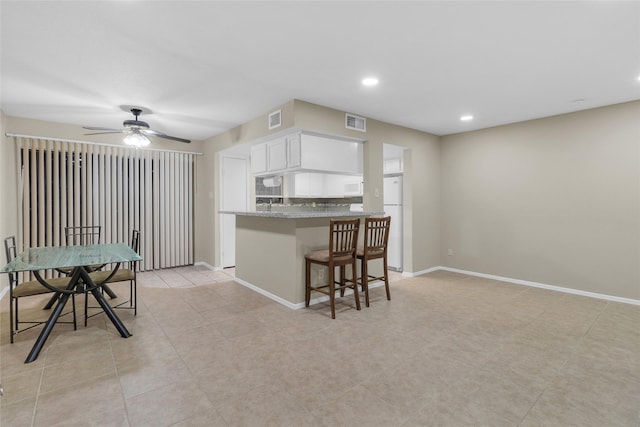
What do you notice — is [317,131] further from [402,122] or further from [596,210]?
[596,210]

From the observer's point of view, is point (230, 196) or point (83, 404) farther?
point (230, 196)

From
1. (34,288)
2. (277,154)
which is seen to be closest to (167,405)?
(34,288)

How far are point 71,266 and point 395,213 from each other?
4422 mm

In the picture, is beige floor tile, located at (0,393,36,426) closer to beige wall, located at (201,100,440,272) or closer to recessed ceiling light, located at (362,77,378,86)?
beige wall, located at (201,100,440,272)

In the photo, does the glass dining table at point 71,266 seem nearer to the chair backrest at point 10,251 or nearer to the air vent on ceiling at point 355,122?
the chair backrest at point 10,251

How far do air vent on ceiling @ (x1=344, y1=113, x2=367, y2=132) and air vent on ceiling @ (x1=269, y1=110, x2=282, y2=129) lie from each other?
0.90 m

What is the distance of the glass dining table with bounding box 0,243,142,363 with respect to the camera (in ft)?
8.01

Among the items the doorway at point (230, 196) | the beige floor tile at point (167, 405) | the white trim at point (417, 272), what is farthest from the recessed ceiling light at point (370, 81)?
the doorway at point (230, 196)

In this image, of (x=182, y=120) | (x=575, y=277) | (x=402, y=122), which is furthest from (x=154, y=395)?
(x=575, y=277)

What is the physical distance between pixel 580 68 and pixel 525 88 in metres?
0.51

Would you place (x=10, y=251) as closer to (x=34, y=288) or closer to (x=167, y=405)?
(x=34, y=288)

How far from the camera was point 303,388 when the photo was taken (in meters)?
2.05

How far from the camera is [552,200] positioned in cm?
434

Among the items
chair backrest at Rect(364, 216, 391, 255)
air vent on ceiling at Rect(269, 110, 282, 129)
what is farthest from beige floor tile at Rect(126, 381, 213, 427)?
air vent on ceiling at Rect(269, 110, 282, 129)
